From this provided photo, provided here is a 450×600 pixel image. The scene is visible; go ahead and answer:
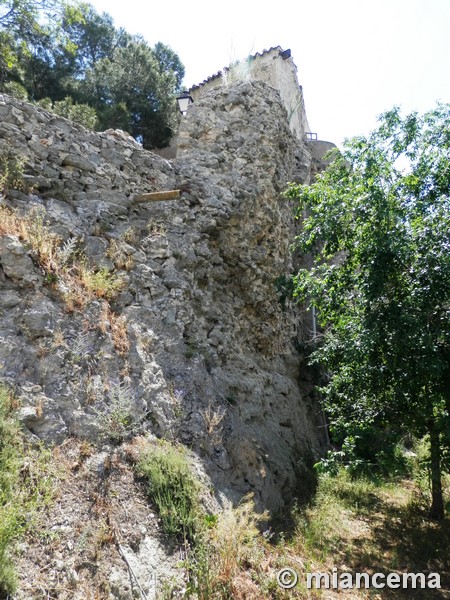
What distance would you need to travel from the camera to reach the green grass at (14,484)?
2.71 meters

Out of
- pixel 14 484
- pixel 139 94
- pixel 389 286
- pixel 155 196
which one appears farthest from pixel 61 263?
pixel 139 94

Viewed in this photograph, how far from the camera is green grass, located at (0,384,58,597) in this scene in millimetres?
2713

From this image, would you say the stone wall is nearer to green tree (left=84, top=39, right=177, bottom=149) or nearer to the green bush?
green tree (left=84, top=39, right=177, bottom=149)

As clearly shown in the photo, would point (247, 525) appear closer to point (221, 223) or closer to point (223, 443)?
point (223, 443)

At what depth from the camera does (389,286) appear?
18.1 feet

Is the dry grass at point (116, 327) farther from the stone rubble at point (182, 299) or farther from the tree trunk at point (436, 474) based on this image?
the tree trunk at point (436, 474)

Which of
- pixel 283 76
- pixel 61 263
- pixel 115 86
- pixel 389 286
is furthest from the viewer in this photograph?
pixel 115 86

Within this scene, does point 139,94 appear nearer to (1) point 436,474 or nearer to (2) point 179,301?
(2) point 179,301

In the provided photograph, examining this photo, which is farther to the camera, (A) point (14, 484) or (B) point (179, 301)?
(B) point (179, 301)

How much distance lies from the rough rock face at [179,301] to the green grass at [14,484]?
0.66 feet

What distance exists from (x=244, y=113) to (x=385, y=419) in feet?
19.6

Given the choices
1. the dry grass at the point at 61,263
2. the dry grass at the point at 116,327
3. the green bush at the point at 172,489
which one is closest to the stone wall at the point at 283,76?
the dry grass at the point at 61,263

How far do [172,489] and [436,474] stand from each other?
3.94 m

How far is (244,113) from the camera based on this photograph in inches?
328
